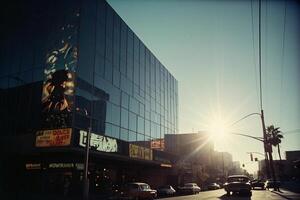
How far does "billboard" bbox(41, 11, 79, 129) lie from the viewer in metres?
23.5

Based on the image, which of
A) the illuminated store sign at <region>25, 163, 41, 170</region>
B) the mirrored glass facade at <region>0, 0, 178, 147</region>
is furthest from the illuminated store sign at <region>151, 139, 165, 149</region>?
the illuminated store sign at <region>25, 163, 41, 170</region>

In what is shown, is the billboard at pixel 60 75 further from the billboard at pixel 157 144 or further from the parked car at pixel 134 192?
the billboard at pixel 157 144

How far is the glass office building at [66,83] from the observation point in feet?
78.2

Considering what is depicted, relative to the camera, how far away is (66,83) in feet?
79.2

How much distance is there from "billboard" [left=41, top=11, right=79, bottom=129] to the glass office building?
0.08 meters

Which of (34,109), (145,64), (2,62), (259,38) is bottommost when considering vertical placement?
(34,109)

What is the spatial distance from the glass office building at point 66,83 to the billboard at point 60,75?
0.08m

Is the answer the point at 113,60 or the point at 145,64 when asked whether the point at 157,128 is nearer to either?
the point at 145,64

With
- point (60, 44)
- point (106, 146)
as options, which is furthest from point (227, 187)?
point (60, 44)

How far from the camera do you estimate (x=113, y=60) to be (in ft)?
101

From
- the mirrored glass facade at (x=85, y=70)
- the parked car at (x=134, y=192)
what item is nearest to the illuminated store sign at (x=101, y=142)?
the mirrored glass facade at (x=85, y=70)

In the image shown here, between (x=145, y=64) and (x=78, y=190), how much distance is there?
2014cm

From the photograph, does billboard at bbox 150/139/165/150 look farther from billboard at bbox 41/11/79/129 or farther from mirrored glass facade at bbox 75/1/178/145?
billboard at bbox 41/11/79/129

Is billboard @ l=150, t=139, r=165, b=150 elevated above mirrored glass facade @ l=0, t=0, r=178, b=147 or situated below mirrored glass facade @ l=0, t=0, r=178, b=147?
below
